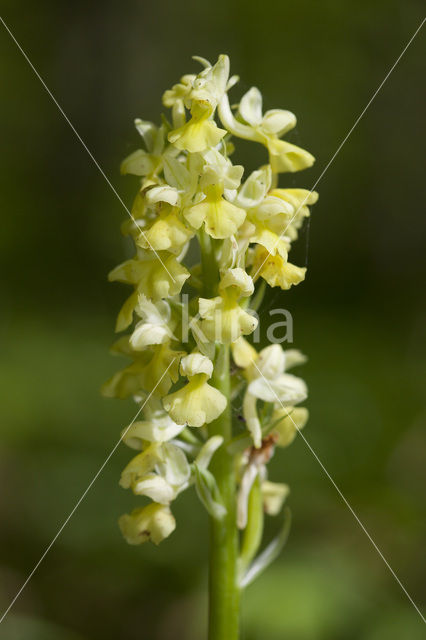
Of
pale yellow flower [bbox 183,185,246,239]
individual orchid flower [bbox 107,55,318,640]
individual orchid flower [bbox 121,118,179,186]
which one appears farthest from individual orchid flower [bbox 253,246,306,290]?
individual orchid flower [bbox 121,118,179,186]

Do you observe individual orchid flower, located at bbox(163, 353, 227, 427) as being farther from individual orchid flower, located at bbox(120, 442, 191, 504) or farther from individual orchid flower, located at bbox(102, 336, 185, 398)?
individual orchid flower, located at bbox(120, 442, 191, 504)

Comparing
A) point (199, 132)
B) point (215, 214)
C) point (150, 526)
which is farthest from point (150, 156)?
point (150, 526)

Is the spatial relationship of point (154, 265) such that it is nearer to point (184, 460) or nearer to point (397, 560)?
point (184, 460)

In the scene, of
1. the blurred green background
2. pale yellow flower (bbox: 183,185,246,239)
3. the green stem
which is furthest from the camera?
the blurred green background

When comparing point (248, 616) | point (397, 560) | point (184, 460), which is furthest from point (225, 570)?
point (397, 560)

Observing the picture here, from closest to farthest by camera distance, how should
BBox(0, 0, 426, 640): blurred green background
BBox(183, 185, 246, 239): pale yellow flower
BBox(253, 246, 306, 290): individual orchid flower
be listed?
1. BBox(183, 185, 246, 239): pale yellow flower
2. BBox(253, 246, 306, 290): individual orchid flower
3. BBox(0, 0, 426, 640): blurred green background

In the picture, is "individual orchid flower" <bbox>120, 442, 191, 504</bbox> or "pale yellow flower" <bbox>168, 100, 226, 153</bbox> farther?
"individual orchid flower" <bbox>120, 442, 191, 504</bbox>

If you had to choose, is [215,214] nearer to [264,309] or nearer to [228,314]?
[228,314]

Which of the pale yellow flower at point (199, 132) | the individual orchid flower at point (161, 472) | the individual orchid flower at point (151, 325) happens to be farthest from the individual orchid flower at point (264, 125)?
the individual orchid flower at point (161, 472)
